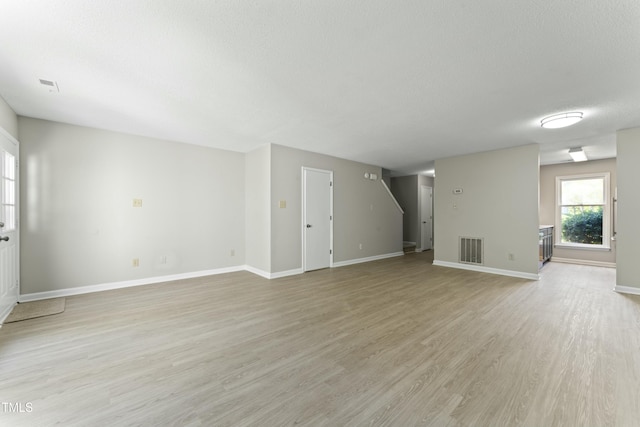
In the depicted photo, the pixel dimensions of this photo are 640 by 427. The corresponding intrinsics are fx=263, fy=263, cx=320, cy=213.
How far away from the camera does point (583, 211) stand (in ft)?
21.1

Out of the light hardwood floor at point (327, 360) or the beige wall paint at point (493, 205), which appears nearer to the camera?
the light hardwood floor at point (327, 360)

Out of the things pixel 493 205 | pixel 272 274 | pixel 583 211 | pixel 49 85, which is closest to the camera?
pixel 49 85

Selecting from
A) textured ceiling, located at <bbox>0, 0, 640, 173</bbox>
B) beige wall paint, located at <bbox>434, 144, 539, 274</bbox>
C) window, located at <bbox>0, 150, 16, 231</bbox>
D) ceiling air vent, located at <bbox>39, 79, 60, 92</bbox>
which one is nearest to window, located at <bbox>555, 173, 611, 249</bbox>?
beige wall paint, located at <bbox>434, 144, 539, 274</bbox>

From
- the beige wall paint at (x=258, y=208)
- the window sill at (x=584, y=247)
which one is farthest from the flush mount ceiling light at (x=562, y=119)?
the window sill at (x=584, y=247)

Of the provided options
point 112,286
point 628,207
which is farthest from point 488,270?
point 112,286

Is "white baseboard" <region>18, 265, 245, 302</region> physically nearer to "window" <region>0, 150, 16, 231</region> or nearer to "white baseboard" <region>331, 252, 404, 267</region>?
"window" <region>0, 150, 16, 231</region>

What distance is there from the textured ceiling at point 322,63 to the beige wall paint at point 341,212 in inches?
51.8

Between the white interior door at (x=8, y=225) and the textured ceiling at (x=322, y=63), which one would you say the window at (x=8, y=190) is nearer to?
the white interior door at (x=8, y=225)

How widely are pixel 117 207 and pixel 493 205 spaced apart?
275 inches

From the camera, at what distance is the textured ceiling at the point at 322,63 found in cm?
172

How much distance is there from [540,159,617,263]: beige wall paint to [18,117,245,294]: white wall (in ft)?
25.7

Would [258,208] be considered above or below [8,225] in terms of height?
above

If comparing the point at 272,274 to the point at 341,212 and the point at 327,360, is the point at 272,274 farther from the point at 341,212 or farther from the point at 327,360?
the point at 327,360

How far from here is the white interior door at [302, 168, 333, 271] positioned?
5461mm
